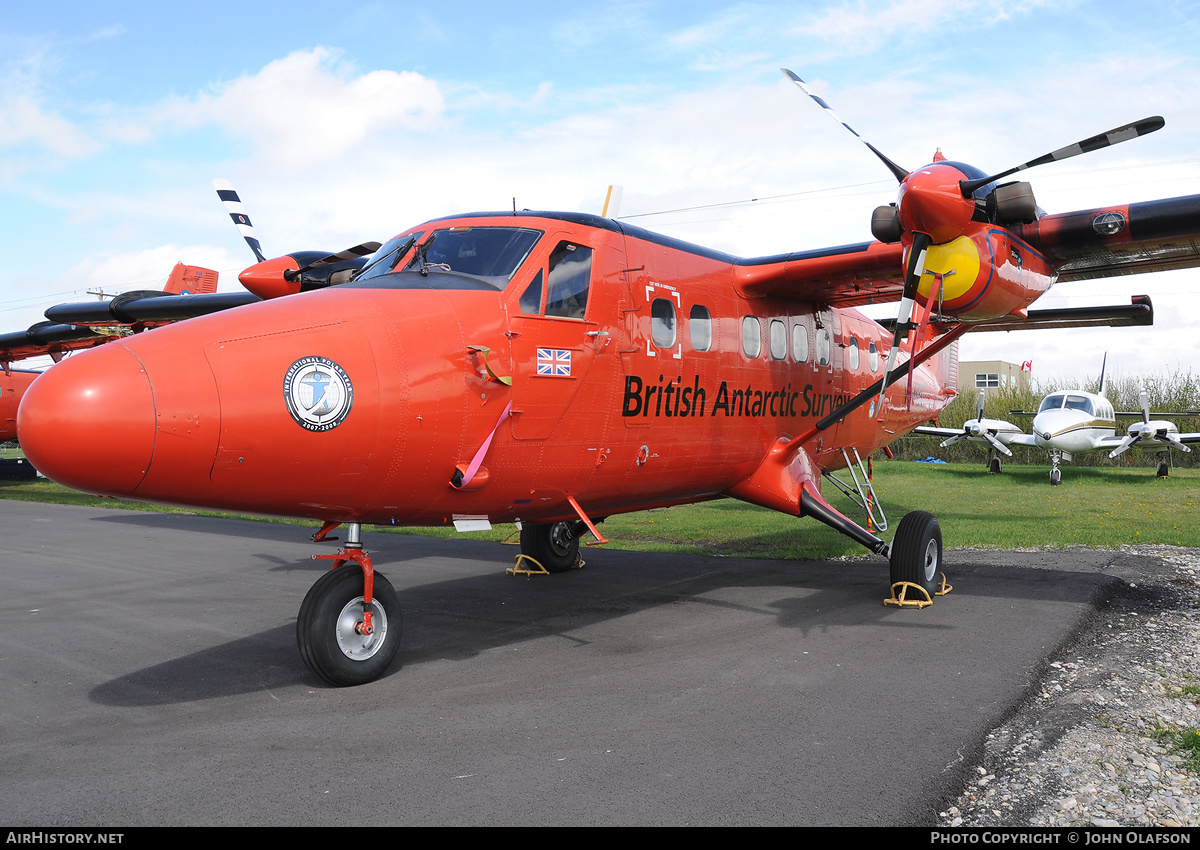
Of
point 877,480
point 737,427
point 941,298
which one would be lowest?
point 877,480

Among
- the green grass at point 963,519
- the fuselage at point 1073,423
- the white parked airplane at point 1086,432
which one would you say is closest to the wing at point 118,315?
the green grass at point 963,519

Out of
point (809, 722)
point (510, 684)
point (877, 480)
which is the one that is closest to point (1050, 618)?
point (809, 722)

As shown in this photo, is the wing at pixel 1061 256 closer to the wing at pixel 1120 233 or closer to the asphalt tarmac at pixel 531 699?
the wing at pixel 1120 233

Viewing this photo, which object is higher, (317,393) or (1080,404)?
(317,393)

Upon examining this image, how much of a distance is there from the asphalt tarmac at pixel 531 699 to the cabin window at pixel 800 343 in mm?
2724

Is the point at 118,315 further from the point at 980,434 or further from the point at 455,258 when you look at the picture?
the point at 980,434

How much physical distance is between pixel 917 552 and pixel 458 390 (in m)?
5.46

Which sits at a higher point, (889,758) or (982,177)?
(982,177)

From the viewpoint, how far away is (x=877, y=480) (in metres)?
26.2

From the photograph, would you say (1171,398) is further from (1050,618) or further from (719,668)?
Result: (719,668)

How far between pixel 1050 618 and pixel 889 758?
4252 mm

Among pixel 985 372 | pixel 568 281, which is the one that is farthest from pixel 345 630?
pixel 985 372

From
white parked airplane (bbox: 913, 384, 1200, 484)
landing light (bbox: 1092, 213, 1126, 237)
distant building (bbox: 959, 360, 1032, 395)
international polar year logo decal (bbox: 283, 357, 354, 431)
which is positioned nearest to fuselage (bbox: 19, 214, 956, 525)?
international polar year logo decal (bbox: 283, 357, 354, 431)

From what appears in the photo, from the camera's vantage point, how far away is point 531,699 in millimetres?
5430
